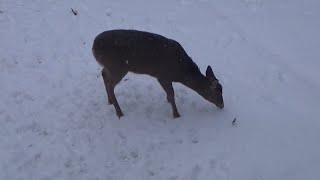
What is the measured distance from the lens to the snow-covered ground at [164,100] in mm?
6863

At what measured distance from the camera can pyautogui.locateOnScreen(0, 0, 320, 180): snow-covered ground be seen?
6863 millimetres

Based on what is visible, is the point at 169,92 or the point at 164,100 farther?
the point at 164,100

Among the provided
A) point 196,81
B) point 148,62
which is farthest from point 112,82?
point 196,81

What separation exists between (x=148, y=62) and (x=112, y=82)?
0.72 meters

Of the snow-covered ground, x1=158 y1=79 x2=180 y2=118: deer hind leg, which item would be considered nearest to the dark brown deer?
x1=158 y1=79 x2=180 y2=118: deer hind leg

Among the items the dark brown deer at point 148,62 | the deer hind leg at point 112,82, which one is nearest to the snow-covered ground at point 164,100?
the deer hind leg at point 112,82

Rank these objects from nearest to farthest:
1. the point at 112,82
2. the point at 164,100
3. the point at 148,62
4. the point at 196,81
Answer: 1. the point at 148,62
2. the point at 112,82
3. the point at 196,81
4. the point at 164,100

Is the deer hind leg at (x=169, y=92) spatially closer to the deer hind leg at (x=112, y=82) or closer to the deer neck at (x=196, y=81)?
the deer neck at (x=196, y=81)

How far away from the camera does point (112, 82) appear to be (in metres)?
7.75

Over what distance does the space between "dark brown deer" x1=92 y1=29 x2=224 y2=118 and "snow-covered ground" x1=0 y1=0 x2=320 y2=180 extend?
1.34ft

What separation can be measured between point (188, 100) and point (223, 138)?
49.0 inches

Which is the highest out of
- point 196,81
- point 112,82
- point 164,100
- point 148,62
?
point 148,62

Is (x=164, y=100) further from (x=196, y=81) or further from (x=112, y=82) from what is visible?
(x=112, y=82)

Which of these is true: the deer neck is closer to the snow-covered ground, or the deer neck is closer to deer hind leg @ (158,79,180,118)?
deer hind leg @ (158,79,180,118)
